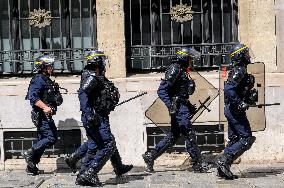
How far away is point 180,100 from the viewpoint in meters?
8.91

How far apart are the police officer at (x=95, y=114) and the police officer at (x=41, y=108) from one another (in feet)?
3.82

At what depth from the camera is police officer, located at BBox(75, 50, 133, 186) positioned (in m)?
7.96

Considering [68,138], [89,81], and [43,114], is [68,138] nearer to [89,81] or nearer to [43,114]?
[43,114]

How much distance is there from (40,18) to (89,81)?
3.05m

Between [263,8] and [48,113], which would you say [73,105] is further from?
[263,8]

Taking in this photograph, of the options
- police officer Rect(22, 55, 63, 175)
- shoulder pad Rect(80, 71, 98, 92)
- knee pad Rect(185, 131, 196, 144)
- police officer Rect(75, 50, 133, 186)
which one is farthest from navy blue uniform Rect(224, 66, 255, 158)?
police officer Rect(22, 55, 63, 175)

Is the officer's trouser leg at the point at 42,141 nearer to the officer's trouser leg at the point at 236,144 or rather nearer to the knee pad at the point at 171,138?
the knee pad at the point at 171,138

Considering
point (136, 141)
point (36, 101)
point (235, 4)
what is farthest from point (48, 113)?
point (235, 4)

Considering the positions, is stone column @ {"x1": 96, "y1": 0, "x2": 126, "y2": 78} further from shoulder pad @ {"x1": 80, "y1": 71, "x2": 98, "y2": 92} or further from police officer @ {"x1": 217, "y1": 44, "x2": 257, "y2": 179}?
police officer @ {"x1": 217, "y1": 44, "x2": 257, "y2": 179}

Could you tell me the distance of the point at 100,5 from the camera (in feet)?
32.9

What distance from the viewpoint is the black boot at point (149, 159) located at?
9.12 m

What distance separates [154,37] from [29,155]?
308cm

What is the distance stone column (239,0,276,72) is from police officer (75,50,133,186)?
289 cm

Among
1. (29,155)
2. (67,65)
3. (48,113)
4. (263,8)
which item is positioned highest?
(263,8)
